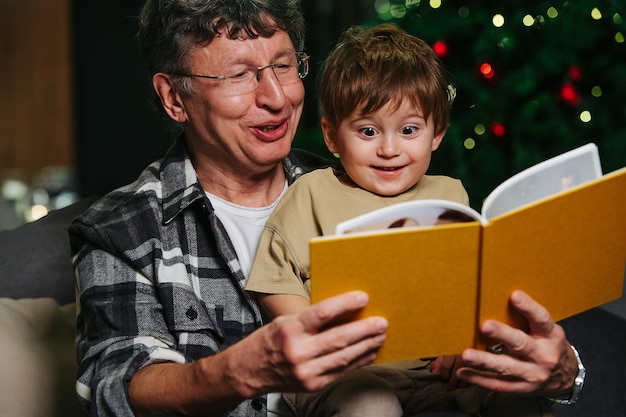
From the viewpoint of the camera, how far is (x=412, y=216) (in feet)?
4.61

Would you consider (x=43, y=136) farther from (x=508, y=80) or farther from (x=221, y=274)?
(x=221, y=274)

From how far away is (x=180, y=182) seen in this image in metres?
2.04

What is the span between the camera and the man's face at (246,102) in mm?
1988

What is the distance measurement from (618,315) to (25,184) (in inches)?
174

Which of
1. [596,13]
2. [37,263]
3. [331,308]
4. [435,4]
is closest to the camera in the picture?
[331,308]

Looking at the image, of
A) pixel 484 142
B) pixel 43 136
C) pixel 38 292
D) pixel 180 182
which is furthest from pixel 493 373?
pixel 43 136

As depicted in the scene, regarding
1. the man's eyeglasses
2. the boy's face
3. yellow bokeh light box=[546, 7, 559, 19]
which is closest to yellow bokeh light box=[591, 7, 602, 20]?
yellow bokeh light box=[546, 7, 559, 19]

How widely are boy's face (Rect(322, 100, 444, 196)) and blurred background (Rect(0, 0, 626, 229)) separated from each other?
41cm

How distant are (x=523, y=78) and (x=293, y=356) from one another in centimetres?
225

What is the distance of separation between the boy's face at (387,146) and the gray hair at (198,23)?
34 centimetres

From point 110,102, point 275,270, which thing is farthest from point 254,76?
point 110,102

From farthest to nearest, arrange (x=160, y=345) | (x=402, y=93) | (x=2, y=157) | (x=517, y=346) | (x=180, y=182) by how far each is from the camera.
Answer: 1. (x=2, y=157)
2. (x=180, y=182)
3. (x=160, y=345)
4. (x=402, y=93)
5. (x=517, y=346)

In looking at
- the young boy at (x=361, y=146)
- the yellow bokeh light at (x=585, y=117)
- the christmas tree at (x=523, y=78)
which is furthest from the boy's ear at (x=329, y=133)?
the yellow bokeh light at (x=585, y=117)

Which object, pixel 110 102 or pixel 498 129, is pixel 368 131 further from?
pixel 110 102
